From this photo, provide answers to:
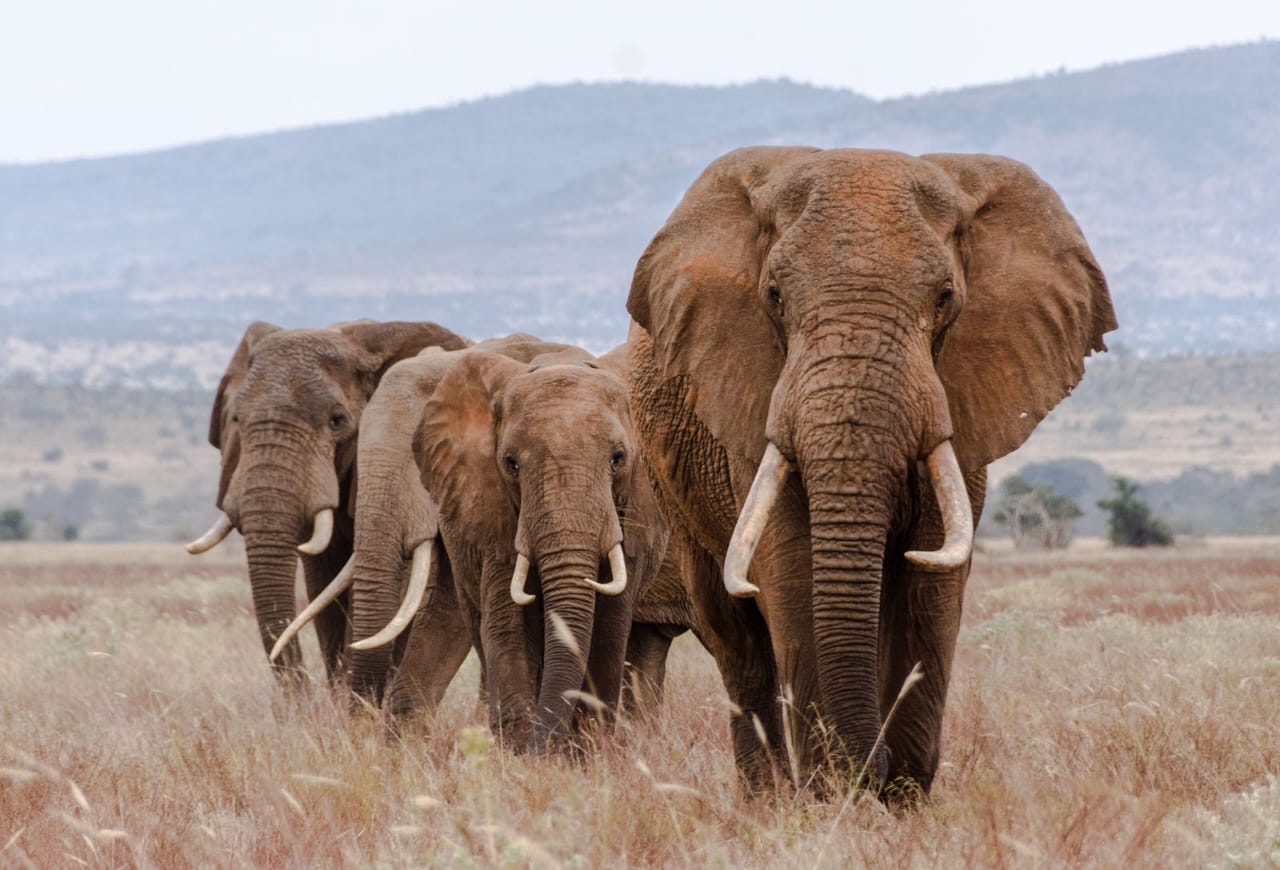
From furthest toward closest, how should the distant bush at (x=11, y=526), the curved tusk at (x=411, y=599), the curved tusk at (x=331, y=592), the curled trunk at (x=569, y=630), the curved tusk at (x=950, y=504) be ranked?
the distant bush at (x=11, y=526) < the curved tusk at (x=331, y=592) < the curved tusk at (x=411, y=599) < the curled trunk at (x=569, y=630) < the curved tusk at (x=950, y=504)

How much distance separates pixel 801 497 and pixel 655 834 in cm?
Answer: 110

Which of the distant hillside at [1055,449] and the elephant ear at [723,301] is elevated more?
the elephant ear at [723,301]

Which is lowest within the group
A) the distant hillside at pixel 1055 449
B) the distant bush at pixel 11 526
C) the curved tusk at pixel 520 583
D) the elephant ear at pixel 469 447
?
the distant hillside at pixel 1055 449

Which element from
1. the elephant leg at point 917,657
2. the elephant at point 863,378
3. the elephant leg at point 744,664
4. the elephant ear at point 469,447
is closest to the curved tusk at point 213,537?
the elephant ear at point 469,447

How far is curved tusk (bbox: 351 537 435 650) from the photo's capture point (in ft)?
33.2

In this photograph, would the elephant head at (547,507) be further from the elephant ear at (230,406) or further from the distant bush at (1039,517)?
the distant bush at (1039,517)

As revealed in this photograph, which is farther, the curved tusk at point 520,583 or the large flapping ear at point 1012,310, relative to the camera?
the curved tusk at point 520,583

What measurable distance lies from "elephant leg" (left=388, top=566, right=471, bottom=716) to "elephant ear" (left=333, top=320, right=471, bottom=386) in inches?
70.8

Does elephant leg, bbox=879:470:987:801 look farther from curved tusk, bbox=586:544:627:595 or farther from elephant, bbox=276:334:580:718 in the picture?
elephant, bbox=276:334:580:718

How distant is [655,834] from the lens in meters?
6.22

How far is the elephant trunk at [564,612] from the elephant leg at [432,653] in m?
1.60

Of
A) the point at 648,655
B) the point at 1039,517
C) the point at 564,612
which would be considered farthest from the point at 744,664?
the point at 1039,517

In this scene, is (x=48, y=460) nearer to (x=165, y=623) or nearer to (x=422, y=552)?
(x=165, y=623)

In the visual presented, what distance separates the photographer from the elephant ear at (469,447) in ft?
30.5
